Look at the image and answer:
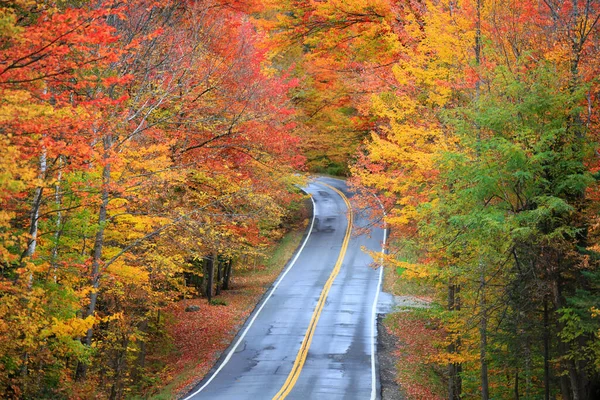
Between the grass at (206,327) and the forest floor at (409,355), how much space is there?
636 centimetres

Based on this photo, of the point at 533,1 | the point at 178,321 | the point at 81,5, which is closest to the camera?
the point at 81,5

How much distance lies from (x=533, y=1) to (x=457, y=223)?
656 centimetres

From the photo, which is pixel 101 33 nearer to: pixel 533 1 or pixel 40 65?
pixel 40 65

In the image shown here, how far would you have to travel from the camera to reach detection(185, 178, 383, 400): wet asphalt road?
21938 mm

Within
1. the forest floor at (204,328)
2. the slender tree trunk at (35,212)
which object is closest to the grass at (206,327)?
the forest floor at (204,328)

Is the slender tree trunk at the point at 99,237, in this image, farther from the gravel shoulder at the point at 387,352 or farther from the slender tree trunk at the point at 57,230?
the gravel shoulder at the point at 387,352

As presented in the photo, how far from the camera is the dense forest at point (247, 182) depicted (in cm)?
1332

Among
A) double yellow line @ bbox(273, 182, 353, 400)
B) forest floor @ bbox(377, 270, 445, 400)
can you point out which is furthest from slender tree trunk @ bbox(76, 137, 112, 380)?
forest floor @ bbox(377, 270, 445, 400)

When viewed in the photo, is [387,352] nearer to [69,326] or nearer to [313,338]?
[313,338]

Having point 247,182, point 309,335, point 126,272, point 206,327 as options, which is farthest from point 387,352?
point 126,272

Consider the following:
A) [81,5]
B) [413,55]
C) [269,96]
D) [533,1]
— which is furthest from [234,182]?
[533,1]

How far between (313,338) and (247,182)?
799 cm

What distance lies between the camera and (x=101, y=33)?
12.8 m

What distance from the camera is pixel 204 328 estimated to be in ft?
98.4
